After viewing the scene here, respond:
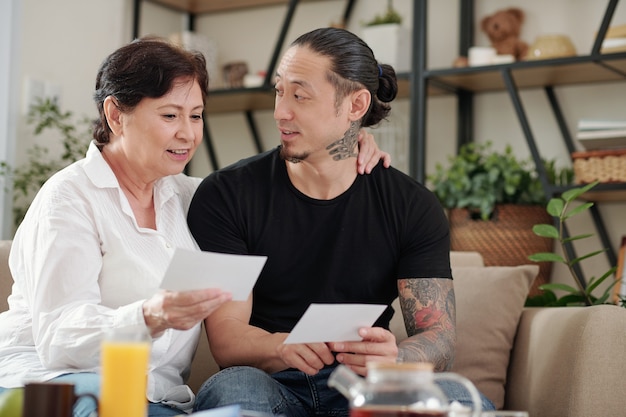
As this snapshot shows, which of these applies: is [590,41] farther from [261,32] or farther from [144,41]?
[144,41]

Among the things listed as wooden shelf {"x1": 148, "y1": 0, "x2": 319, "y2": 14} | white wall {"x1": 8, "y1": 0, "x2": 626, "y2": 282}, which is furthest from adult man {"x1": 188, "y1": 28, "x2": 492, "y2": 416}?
wooden shelf {"x1": 148, "y1": 0, "x2": 319, "y2": 14}

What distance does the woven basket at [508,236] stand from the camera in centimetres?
326

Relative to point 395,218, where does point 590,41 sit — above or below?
above

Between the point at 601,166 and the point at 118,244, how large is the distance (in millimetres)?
1944

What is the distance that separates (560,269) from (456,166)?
61 cm

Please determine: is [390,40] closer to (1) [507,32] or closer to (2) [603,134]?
(1) [507,32]

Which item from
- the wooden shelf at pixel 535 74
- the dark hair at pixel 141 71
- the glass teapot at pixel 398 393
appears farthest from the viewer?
the wooden shelf at pixel 535 74

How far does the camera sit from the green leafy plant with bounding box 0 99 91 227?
3.34 meters

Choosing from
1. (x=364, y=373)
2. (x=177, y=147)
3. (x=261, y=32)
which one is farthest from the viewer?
(x=261, y=32)

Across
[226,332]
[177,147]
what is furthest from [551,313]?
[177,147]

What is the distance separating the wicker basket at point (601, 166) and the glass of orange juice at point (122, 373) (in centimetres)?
232

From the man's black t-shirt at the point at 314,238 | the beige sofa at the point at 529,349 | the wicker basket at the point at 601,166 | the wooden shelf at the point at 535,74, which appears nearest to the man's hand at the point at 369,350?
the man's black t-shirt at the point at 314,238

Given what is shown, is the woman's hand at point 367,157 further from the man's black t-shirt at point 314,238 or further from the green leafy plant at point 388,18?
the green leafy plant at point 388,18

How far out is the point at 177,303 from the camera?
4.66 ft
